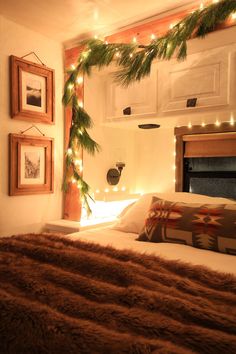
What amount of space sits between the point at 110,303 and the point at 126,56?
186 centimetres

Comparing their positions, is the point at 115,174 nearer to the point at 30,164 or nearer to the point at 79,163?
the point at 79,163

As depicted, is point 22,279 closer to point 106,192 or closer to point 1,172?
point 1,172

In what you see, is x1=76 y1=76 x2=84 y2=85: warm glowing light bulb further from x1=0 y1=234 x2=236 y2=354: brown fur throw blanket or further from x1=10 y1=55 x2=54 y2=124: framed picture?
x1=0 y1=234 x2=236 y2=354: brown fur throw blanket

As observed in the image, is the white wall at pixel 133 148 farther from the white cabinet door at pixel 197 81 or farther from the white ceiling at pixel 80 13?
the white ceiling at pixel 80 13

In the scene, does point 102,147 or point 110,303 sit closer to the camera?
point 110,303

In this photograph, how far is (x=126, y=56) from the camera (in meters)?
2.28

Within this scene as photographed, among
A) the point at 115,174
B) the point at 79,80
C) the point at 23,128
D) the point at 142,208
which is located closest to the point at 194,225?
the point at 142,208

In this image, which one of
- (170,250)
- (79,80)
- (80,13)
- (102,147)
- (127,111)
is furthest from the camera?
(102,147)

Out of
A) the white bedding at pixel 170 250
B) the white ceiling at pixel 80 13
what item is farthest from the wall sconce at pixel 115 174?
the white ceiling at pixel 80 13

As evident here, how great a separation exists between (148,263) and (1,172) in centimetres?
166

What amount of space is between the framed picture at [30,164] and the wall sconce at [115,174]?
0.55 meters

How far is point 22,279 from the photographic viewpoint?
1108mm

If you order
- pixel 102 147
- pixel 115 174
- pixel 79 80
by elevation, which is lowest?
pixel 115 174

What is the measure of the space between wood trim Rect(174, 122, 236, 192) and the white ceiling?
0.95 metres
